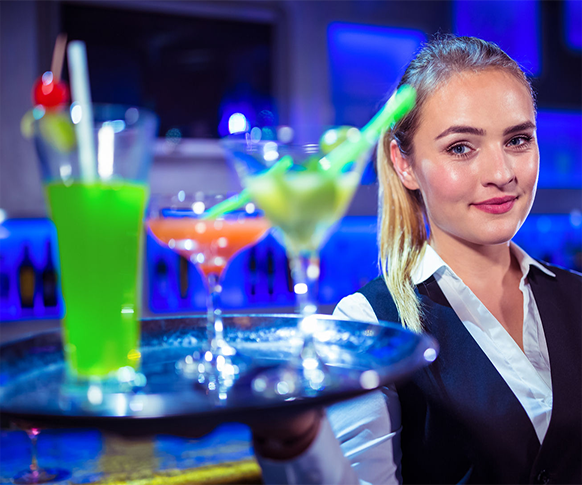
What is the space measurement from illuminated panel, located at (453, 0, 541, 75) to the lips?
1.96 m

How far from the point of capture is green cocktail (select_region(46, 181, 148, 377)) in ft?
2.19

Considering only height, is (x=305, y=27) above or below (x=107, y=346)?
above

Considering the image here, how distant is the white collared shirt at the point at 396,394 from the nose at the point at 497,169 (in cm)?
22

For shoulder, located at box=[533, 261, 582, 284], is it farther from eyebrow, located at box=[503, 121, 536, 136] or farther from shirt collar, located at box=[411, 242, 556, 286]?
eyebrow, located at box=[503, 121, 536, 136]

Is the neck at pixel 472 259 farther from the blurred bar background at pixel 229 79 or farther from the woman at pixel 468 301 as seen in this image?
the blurred bar background at pixel 229 79

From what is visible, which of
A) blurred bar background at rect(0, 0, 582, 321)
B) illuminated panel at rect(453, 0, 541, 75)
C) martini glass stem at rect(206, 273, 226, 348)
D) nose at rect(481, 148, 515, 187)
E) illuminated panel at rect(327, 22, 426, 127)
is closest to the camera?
martini glass stem at rect(206, 273, 226, 348)

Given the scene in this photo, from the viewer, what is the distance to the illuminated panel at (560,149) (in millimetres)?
3414

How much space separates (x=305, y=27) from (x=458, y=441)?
6.48ft

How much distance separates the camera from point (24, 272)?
2.65 m

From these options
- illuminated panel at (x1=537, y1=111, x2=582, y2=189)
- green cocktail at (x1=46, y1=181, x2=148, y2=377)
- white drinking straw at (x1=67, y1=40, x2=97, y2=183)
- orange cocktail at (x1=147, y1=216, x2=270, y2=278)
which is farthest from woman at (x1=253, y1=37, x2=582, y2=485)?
illuminated panel at (x1=537, y1=111, x2=582, y2=189)

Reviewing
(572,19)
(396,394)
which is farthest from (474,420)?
(572,19)

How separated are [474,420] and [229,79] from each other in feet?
6.38

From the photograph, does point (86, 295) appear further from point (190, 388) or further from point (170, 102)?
point (170, 102)

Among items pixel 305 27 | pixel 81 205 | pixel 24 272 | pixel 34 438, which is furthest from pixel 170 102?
pixel 81 205
